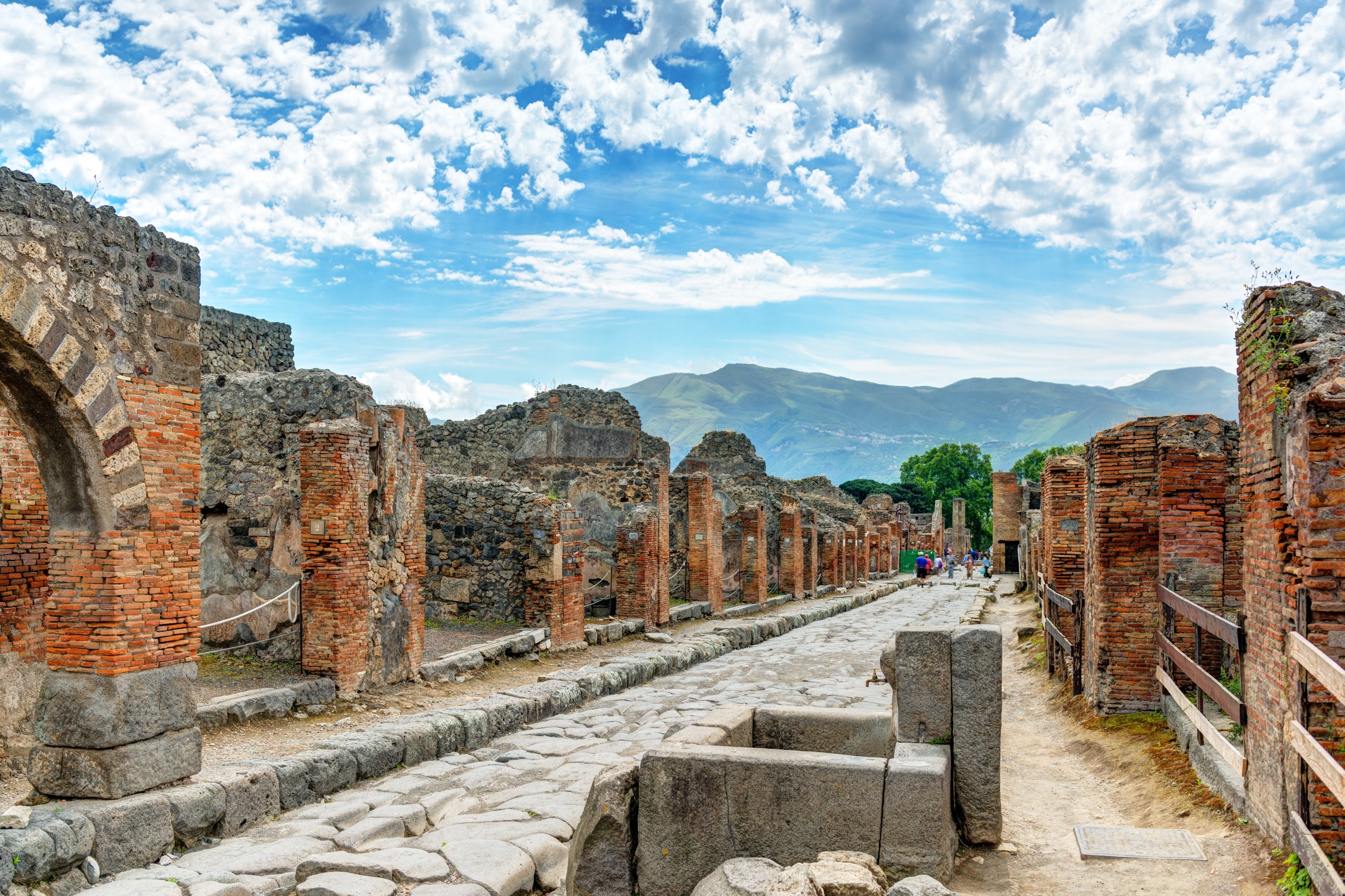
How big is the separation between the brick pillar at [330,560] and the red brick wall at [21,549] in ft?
7.82

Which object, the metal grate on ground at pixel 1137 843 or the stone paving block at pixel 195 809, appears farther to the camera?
the stone paving block at pixel 195 809

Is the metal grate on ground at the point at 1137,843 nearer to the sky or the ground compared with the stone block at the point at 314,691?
nearer to the ground

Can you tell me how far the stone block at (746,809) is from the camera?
5047mm

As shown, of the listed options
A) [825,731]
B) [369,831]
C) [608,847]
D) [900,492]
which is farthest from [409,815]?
[900,492]

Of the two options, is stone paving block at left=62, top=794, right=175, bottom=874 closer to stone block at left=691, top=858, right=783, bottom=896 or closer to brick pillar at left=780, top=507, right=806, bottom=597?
stone block at left=691, top=858, right=783, bottom=896

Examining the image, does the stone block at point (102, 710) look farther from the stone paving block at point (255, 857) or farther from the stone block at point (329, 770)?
the stone block at point (329, 770)

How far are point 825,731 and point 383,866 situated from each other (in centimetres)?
312

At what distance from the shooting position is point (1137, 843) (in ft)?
18.5

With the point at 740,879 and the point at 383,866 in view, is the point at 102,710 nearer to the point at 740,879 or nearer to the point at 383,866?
the point at 383,866

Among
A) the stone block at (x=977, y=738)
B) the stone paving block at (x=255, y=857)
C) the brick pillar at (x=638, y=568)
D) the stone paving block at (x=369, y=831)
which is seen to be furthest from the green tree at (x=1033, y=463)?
the stone paving block at (x=255, y=857)

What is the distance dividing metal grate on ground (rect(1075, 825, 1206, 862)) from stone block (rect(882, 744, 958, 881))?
3.91 ft

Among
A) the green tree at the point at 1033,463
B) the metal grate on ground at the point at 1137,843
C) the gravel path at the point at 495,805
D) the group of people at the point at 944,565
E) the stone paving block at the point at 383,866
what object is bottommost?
the group of people at the point at 944,565

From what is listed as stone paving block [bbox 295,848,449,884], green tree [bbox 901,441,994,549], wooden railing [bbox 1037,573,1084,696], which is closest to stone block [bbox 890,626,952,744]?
stone paving block [bbox 295,848,449,884]

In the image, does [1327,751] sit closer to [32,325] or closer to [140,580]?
[140,580]
